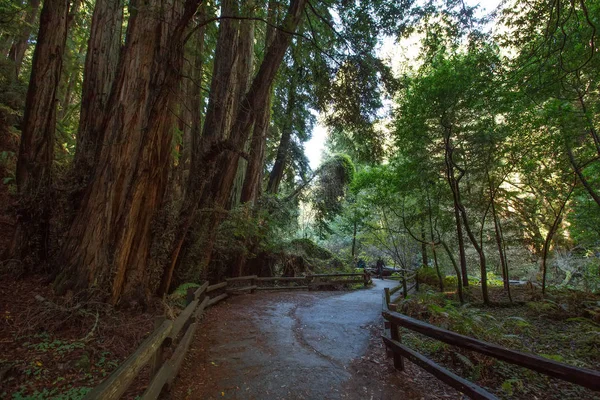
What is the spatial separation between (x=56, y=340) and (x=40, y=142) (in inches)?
149

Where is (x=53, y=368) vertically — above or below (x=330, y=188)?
below

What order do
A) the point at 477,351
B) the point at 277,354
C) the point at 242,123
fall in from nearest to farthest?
1. the point at 477,351
2. the point at 277,354
3. the point at 242,123

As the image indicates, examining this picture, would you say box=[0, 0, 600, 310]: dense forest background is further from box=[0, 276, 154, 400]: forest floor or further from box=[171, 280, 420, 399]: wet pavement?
box=[171, 280, 420, 399]: wet pavement

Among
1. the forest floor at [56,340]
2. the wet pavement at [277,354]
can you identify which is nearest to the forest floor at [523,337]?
the wet pavement at [277,354]

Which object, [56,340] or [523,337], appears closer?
[56,340]

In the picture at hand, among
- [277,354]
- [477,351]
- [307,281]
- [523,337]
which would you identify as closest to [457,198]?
[523,337]

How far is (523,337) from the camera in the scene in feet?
24.4

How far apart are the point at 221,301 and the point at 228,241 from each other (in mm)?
1820

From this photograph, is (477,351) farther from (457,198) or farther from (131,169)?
(457,198)

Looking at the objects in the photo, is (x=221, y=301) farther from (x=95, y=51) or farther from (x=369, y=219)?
(x=369, y=219)

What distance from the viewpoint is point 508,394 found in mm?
4105

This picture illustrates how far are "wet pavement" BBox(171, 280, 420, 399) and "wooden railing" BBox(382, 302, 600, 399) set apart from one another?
0.63 m

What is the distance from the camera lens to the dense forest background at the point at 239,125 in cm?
546

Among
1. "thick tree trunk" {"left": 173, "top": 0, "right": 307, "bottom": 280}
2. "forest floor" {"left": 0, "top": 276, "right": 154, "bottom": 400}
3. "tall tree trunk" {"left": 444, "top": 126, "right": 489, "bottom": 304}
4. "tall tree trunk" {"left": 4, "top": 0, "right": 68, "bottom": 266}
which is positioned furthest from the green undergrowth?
"tall tree trunk" {"left": 444, "top": 126, "right": 489, "bottom": 304}
